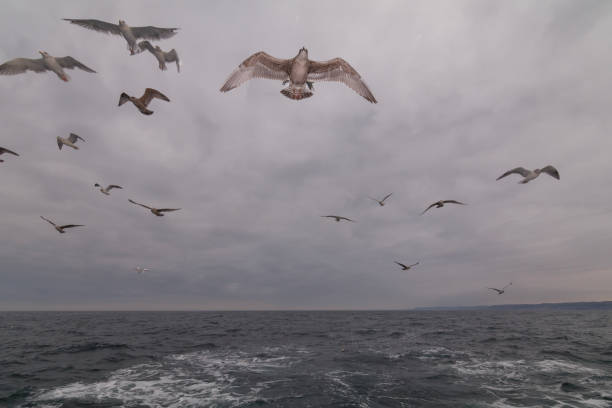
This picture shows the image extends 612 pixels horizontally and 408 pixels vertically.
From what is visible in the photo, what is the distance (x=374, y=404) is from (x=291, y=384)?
4.59m

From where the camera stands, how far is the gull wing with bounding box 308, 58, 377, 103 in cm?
1299

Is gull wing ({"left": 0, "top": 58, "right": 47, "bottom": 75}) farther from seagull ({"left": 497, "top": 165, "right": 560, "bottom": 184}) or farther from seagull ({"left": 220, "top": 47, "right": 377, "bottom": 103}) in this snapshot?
seagull ({"left": 497, "top": 165, "right": 560, "bottom": 184})

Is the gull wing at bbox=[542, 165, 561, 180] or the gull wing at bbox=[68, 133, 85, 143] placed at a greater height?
the gull wing at bbox=[68, 133, 85, 143]

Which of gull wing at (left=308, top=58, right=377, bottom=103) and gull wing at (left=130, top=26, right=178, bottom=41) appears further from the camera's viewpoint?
gull wing at (left=308, top=58, right=377, bottom=103)

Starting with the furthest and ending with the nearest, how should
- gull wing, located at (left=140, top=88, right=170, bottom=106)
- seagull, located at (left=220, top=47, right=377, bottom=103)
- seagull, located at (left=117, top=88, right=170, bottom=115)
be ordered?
seagull, located at (left=220, top=47, right=377, bottom=103), gull wing, located at (left=140, top=88, right=170, bottom=106), seagull, located at (left=117, top=88, right=170, bottom=115)

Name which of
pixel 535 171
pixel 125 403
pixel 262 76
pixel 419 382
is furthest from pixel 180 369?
pixel 535 171

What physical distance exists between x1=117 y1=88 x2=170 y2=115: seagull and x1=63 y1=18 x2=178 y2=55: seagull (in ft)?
5.08

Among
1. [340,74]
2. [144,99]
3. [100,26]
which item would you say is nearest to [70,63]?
[100,26]

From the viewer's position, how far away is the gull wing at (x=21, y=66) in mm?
10834

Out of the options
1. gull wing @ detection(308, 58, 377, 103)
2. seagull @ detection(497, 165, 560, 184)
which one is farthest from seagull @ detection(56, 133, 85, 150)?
seagull @ detection(497, 165, 560, 184)

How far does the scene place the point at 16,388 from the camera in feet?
50.6

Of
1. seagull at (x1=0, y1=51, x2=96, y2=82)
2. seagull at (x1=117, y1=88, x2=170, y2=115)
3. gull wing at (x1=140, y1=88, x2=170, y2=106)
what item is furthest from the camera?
seagull at (x1=0, y1=51, x2=96, y2=82)

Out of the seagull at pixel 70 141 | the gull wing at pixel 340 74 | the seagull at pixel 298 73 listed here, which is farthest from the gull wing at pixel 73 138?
the gull wing at pixel 340 74

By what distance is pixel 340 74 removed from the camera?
13.4 meters
